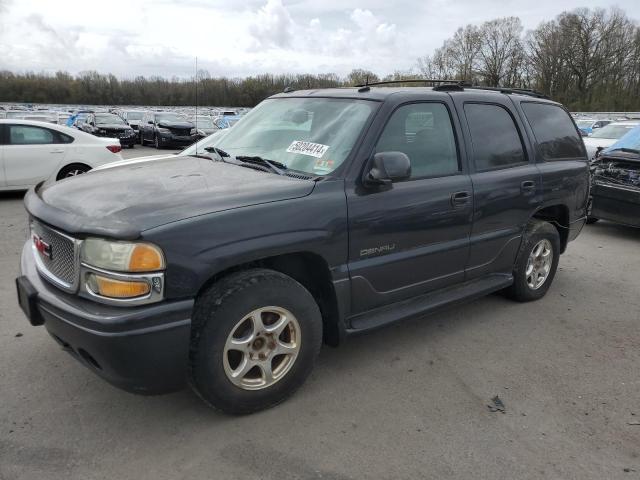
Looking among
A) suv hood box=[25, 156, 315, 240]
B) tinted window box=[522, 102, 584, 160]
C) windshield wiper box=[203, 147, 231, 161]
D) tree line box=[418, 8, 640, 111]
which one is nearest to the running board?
suv hood box=[25, 156, 315, 240]

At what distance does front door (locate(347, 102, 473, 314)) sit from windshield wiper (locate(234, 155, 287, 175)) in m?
0.49

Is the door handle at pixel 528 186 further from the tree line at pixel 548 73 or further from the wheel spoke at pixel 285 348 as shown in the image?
the tree line at pixel 548 73

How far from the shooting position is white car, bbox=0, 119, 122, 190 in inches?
361

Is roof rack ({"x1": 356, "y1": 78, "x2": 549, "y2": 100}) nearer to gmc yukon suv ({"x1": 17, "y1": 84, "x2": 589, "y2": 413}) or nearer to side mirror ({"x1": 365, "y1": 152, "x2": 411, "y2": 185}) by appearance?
gmc yukon suv ({"x1": 17, "y1": 84, "x2": 589, "y2": 413})

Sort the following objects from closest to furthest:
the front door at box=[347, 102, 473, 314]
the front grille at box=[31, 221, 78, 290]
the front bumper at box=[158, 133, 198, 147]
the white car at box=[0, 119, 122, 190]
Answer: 1. the front grille at box=[31, 221, 78, 290]
2. the front door at box=[347, 102, 473, 314]
3. the white car at box=[0, 119, 122, 190]
4. the front bumper at box=[158, 133, 198, 147]

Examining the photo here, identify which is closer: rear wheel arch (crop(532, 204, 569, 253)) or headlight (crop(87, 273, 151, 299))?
headlight (crop(87, 273, 151, 299))

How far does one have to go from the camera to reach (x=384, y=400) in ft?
10.5

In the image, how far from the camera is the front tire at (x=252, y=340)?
269 cm

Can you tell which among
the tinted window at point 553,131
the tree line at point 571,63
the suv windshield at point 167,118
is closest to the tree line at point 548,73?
the tree line at point 571,63

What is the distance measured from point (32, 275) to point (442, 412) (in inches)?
99.4

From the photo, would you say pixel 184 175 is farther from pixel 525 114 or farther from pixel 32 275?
pixel 525 114

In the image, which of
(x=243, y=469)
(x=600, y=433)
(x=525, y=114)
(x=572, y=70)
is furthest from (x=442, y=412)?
(x=572, y=70)

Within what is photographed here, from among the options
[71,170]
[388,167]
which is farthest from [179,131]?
[388,167]

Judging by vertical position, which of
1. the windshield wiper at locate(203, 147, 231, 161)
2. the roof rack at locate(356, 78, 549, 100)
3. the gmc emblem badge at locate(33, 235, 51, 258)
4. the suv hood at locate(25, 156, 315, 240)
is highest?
the roof rack at locate(356, 78, 549, 100)
